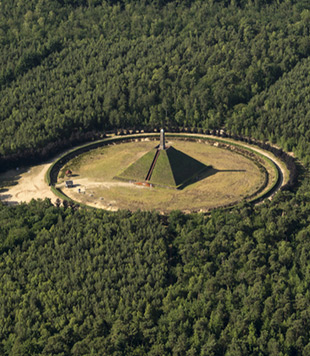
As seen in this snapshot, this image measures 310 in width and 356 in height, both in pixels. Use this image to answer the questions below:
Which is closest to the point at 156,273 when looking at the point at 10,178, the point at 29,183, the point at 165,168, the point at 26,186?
the point at 165,168

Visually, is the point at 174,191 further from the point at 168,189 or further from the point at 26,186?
the point at 26,186

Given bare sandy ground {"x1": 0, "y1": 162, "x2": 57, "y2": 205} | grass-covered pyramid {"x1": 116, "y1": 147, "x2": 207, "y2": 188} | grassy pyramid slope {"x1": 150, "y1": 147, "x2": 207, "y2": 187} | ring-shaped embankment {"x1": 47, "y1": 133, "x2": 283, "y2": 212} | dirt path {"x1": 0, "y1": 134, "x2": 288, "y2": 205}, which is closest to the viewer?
ring-shaped embankment {"x1": 47, "y1": 133, "x2": 283, "y2": 212}

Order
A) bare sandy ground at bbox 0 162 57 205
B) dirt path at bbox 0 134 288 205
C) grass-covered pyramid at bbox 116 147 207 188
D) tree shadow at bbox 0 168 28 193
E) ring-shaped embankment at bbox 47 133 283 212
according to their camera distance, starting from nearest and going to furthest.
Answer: ring-shaped embankment at bbox 47 133 283 212
bare sandy ground at bbox 0 162 57 205
dirt path at bbox 0 134 288 205
grass-covered pyramid at bbox 116 147 207 188
tree shadow at bbox 0 168 28 193

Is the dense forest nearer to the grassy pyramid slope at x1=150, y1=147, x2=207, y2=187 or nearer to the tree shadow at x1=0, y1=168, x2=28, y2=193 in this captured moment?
the tree shadow at x1=0, y1=168, x2=28, y2=193

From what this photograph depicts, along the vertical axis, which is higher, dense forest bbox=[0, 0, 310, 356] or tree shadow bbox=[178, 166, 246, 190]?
tree shadow bbox=[178, 166, 246, 190]

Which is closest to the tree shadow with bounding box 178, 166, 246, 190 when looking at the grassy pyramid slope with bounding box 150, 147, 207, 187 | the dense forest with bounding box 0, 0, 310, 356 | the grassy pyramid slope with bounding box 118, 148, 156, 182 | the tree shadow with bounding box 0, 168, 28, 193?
the grassy pyramid slope with bounding box 150, 147, 207, 187

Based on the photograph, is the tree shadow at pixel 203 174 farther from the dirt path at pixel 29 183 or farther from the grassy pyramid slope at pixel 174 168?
the dirt path at pixel 29 183

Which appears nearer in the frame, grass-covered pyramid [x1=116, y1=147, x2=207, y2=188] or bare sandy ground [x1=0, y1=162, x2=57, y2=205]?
bare sandy ground [x1=0, y1=162, x2=57, y2=205]
